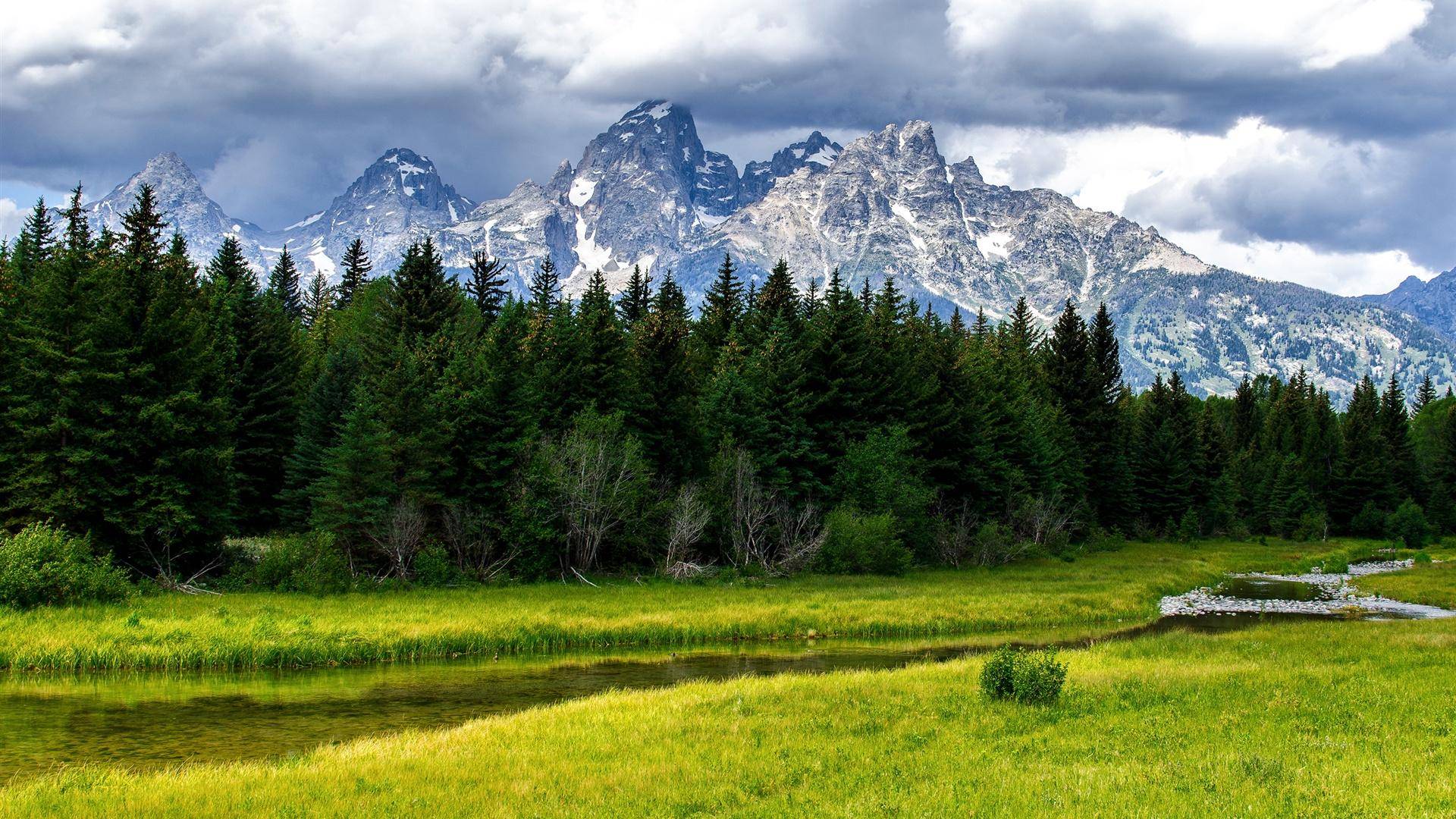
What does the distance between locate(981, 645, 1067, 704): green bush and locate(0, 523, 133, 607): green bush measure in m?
32.4

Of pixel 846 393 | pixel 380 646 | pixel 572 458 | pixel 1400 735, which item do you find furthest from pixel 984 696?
pixel 846 393

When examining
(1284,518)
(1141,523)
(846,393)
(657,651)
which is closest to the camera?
(657,651)

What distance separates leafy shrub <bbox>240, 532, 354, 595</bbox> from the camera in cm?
4012

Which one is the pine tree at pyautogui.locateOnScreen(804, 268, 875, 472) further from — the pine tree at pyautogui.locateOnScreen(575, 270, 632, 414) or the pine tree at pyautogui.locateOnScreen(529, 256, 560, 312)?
the pine tree at pyautogui.locateOnScreen(529, 256, 560, 312)

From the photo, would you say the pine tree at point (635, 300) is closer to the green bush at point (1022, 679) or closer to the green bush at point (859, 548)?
the green bush at point (859, 548)

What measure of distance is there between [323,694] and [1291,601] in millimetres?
52306

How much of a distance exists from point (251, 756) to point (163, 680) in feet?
33.6

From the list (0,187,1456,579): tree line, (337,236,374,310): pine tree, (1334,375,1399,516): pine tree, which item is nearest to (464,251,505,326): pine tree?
(0,187,1456,579): tree line

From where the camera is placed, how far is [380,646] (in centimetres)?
3077

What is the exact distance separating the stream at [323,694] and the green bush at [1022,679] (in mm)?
8683

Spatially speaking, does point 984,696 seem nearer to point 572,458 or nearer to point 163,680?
point 163,680

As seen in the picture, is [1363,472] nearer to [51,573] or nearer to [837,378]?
[837,378]

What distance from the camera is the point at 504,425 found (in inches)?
1945

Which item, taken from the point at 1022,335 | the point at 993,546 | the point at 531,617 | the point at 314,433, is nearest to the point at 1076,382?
the point at 1022,335
